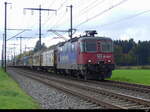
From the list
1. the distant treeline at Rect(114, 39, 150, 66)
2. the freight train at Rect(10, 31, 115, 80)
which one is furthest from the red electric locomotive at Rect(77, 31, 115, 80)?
the distant treeline at Rect(114, 39, 150, 66)

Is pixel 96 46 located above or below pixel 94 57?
above

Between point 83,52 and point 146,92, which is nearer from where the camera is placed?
point 146,92

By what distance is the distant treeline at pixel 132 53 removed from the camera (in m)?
111

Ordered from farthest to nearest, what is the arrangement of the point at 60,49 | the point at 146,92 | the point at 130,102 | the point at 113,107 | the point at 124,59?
the point at 124,59 → the point at 60,49 → the point at 146,92 → the point at 130,102 → the point at 113,107

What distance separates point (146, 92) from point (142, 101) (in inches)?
188

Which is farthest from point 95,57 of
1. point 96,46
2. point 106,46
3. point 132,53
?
point 132,53

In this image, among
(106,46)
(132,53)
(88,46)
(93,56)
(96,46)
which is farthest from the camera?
(132,53)

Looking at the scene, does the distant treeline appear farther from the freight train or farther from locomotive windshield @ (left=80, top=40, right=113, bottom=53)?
locomotive windshield @ (left=80, top=40, right=113, bottom=53)

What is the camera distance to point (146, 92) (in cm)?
1836

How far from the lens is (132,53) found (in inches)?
4594

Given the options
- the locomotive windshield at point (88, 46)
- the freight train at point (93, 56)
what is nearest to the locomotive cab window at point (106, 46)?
the freight train at point (93, 56)

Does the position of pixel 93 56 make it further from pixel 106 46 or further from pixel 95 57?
pixel 106 46

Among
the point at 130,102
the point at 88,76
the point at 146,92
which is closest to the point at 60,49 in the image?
the point at 88,76

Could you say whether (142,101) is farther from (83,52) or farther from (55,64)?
(55,64)
